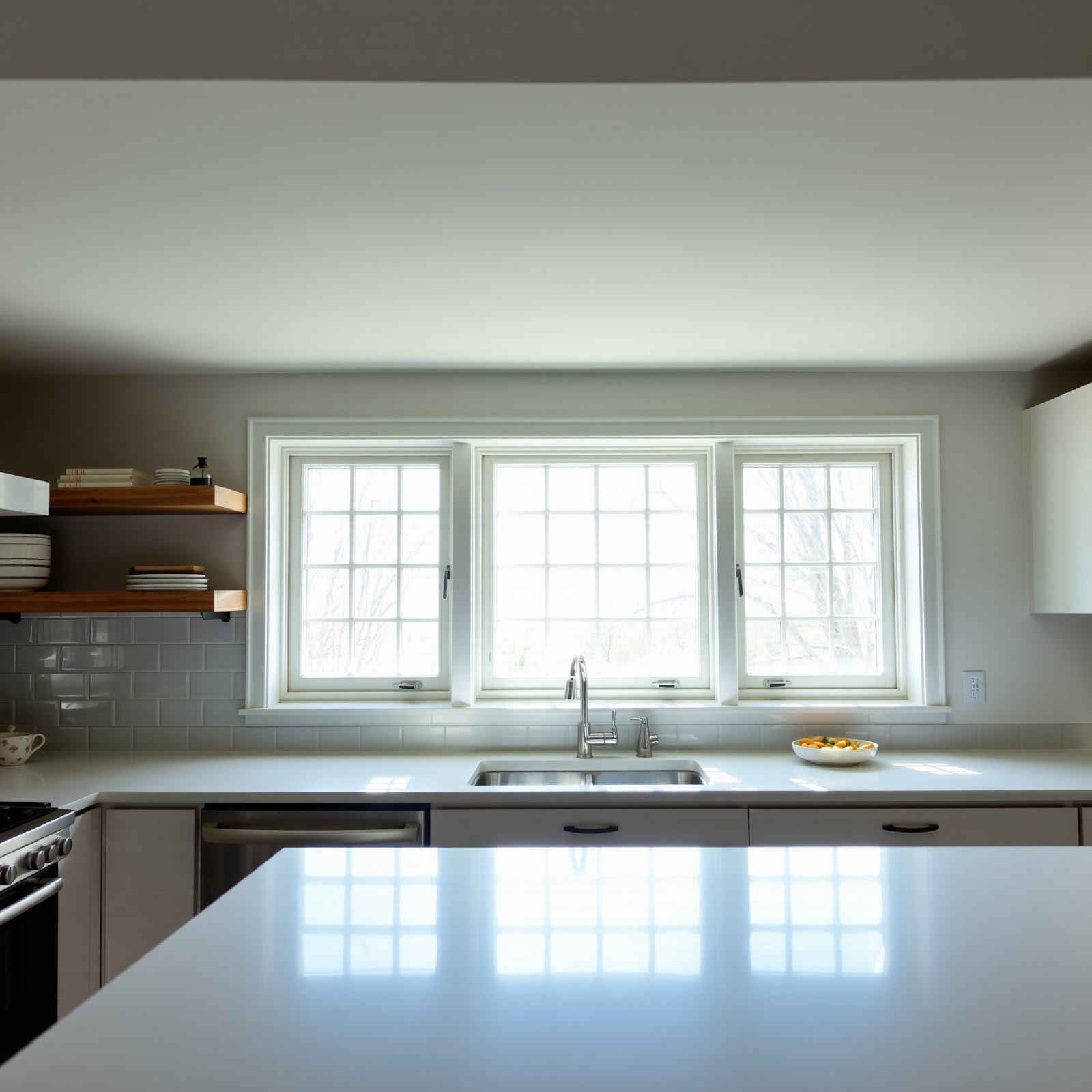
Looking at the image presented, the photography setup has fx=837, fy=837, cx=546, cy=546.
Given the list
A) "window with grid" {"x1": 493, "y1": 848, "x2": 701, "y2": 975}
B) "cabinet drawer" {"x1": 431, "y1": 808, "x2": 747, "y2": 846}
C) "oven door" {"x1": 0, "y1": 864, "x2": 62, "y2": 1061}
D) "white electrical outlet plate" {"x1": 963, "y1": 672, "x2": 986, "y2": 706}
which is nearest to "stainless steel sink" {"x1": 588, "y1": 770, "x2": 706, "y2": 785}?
"cabinet drawer" {"x1": 431, "y1": 808, "x2": 747, "y2": 846}

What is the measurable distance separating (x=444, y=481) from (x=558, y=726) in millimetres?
1059

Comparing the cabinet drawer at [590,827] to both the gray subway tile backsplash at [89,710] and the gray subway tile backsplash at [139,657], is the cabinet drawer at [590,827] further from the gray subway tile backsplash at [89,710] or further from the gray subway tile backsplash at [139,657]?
the gray subway tile backsplash at [89,710]

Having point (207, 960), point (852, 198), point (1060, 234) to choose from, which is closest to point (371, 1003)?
point (207, 960)

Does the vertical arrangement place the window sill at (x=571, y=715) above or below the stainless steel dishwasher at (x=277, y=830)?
above

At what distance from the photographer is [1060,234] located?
193cm

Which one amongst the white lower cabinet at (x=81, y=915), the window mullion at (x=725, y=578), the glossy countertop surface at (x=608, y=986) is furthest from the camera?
the window mullion at (x=725, y=578)

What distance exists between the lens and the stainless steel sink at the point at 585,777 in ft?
9.56

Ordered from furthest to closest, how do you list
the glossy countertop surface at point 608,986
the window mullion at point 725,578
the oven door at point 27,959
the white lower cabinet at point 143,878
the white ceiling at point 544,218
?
the window mullion at point 725,578 → the white lower cabinet at point 143,878 → the oven door at point 27,959 → the white ceiling at point 544,218 → the glossy countertop surface at point 608,986

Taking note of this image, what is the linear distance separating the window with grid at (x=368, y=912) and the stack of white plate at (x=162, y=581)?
1.68m

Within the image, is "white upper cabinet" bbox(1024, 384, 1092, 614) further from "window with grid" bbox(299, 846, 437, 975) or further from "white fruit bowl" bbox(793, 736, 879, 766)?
"window with grid" bbox(299, 846, 437, 975)

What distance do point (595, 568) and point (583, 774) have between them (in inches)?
33.2

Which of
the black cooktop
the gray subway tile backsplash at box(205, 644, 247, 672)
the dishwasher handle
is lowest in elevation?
the dishwasher handle

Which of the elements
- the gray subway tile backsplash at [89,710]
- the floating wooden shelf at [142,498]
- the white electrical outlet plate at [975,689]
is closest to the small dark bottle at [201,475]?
the floating wooden shelf at [142,498]

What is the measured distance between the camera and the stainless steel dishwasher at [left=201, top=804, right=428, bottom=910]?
2.47 m
